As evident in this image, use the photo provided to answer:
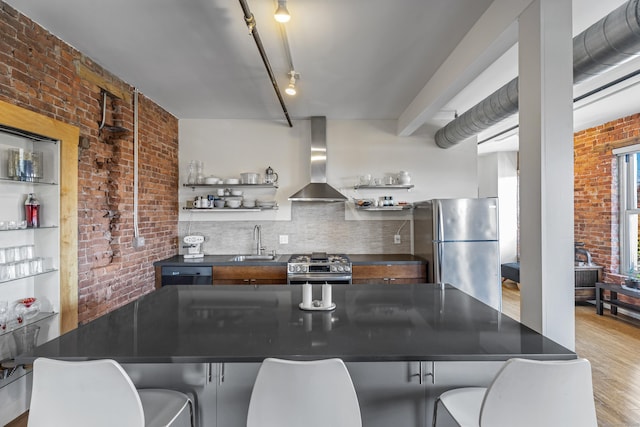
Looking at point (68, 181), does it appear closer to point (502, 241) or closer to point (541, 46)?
point (541, 46)

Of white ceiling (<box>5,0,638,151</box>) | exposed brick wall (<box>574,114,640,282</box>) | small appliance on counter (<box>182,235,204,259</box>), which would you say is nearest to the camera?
white ceiling (<box>5,0,638,151</box>)

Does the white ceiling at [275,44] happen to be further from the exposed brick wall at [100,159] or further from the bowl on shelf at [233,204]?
the bowl on shelf at [233,204]

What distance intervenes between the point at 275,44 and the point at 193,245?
9.52ft

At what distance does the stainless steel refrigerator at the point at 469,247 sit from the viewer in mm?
3898

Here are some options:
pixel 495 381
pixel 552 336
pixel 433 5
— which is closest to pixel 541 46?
pixel 433 5

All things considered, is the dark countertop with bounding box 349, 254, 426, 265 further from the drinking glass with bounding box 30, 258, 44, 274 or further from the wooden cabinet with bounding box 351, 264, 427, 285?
the drinking glass with bounding box 30, 258, 44, 274

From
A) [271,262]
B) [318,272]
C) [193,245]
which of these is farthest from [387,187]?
[193,245]

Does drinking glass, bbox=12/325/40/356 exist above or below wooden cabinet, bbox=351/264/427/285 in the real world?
below

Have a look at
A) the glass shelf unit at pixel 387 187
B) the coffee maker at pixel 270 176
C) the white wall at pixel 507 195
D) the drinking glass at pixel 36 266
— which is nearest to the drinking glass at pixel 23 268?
the drinking glass at pixel 36 266

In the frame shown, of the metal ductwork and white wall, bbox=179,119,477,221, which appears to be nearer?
the metal ductwork

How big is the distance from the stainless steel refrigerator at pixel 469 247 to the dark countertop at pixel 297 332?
170 centimetres

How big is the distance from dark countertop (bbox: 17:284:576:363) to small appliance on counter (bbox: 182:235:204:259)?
2203 mm

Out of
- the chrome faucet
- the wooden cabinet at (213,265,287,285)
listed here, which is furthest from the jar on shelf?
the chrome faucet

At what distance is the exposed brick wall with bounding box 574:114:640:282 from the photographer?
16.6ft
